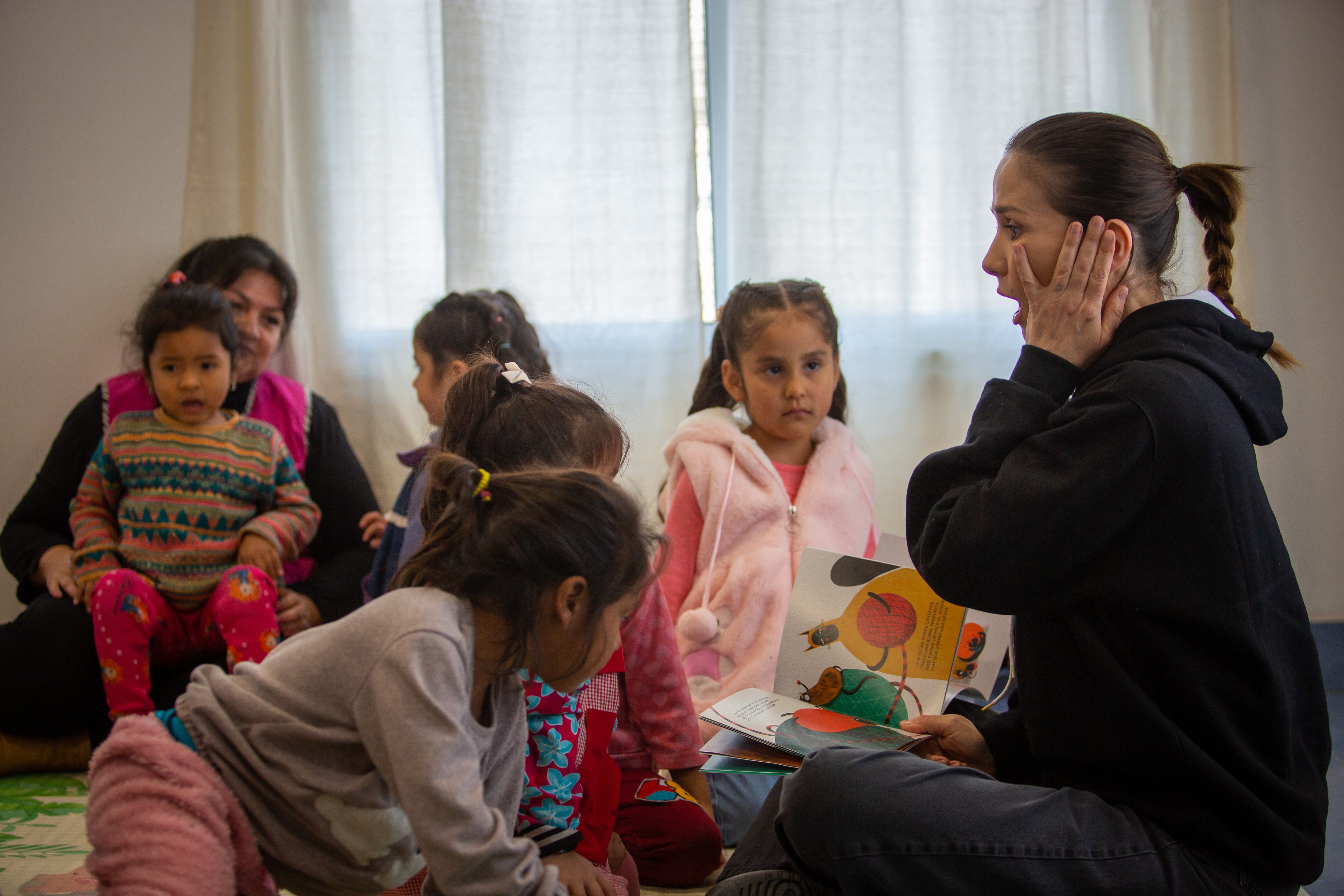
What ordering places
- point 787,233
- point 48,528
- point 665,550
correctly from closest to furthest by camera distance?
point 665,550
point 48,528
point 787,233

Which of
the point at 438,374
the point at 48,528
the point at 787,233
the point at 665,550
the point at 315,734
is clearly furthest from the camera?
the point at 787,233

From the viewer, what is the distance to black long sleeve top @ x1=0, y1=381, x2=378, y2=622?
190 cm

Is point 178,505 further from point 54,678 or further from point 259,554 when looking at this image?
point 54,678

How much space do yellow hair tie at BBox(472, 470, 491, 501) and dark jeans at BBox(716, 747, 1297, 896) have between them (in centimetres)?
43

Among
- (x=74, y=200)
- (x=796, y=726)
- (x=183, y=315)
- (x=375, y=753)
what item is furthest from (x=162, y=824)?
(x=74, y=200)

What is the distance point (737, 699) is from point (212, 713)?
0.65 meters

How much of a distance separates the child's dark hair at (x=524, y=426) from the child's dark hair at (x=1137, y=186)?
0.56 meters

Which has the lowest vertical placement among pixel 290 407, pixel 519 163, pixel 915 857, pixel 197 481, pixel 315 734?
pixel 915 857

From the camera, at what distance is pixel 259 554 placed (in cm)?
181

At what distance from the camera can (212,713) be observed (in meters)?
0.88

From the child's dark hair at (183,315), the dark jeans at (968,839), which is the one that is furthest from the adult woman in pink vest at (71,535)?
the dark jeans at (968,839)

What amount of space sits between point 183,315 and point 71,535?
53cm

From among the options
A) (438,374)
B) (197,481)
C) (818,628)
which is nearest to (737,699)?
(818,628)

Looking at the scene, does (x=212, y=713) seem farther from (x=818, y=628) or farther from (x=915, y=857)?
(x=818, y=628)
